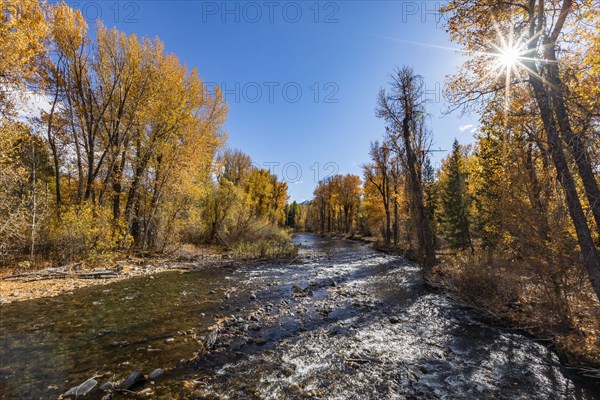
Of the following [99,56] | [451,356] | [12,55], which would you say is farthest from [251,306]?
[99,56]

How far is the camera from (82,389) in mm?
3572

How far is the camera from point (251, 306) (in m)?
7.85

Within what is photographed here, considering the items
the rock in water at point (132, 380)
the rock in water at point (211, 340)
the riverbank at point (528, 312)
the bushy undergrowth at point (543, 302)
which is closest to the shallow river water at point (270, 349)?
the rock in water at point (211, 340)

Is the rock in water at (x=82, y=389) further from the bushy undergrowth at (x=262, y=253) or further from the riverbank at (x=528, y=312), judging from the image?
the bushy undergrowth at (x=262, y=253)

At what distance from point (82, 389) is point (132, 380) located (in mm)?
623

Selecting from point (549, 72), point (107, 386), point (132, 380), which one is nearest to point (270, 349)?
point (132, 380)

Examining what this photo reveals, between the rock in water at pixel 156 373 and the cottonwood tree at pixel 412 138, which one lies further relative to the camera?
the cottonwood tree at pixel 412 138

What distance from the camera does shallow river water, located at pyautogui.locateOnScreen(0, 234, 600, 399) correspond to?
391 cm

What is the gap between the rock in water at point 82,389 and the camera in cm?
349

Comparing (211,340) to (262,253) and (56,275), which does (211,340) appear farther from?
(262,253)

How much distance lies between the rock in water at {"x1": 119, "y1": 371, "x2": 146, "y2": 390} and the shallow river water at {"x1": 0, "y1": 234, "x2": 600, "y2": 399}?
5.3 inches

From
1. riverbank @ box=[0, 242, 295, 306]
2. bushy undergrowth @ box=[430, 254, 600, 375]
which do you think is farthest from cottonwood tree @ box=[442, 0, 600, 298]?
riverbank @ box=[0, 242, 295, 306]

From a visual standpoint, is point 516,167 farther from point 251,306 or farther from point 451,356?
point 251,306

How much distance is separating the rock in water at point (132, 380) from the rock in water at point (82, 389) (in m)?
0.37
